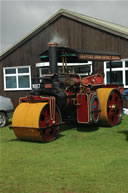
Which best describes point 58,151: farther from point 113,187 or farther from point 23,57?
point 23,57

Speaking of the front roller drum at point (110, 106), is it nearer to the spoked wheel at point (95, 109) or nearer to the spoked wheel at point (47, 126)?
the spoked wheel at point (95, 109)

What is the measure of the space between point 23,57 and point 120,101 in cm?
744

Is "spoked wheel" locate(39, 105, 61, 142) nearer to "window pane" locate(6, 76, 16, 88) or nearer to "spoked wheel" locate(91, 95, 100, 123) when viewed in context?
"spoked wheel" locate(91, 95, 100, 123)

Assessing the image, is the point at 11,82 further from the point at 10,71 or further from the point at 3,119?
the point at 3,119

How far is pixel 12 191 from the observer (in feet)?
13.8

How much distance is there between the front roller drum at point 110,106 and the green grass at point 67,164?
0.89 m

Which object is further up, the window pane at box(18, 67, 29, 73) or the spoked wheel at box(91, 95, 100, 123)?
the window pane at box(18, 67, 29, 73)

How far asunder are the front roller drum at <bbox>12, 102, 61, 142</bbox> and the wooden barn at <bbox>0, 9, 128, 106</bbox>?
6880mm

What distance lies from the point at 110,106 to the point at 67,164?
14.3 ft

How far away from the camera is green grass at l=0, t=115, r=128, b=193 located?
4344 mm

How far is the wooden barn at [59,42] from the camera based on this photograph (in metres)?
13.6

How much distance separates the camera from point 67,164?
545 cm

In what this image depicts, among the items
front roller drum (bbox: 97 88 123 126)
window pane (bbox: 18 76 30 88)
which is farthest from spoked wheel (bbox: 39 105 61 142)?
window pane (bbox: 18 76 30 88)

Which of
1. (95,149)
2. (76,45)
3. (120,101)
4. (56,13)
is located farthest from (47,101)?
(56,13)
